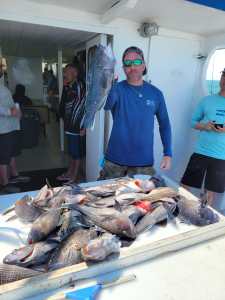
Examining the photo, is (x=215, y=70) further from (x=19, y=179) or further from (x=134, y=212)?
(x=19, y=179)

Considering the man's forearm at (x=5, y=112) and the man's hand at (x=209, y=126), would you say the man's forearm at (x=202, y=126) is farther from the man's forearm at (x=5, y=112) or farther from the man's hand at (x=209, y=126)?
the man's forearm at (x=5, y=112)

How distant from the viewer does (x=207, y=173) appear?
99.7 inches

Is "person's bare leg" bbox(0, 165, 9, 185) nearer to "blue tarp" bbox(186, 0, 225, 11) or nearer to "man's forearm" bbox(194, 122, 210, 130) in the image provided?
"man's forearm" bbox(194, 122, 210, 130)

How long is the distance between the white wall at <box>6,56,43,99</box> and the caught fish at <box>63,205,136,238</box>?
8.23 m

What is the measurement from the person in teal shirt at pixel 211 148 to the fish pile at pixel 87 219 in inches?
49.7

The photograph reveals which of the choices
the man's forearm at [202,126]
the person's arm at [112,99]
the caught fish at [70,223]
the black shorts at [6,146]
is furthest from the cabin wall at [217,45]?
the black shorts at [6,146]

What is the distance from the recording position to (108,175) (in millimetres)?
2043

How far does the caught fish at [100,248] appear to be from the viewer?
90cm

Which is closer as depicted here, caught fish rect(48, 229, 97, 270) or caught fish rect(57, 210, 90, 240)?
caught fish rect(48, 229, 97, 270)

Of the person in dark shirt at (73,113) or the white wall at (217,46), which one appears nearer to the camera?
the white wall at (217,46)

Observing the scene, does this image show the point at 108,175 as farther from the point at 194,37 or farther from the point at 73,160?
the point at 194,37

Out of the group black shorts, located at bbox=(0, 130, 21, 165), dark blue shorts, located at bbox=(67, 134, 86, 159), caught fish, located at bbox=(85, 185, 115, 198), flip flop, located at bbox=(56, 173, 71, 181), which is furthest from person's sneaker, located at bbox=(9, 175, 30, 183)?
caught fish, located at bbox=(85, 185, 115, 198)

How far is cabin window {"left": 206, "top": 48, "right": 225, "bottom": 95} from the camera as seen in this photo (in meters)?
2.96

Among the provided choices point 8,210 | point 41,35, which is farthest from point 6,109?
point 8,210
